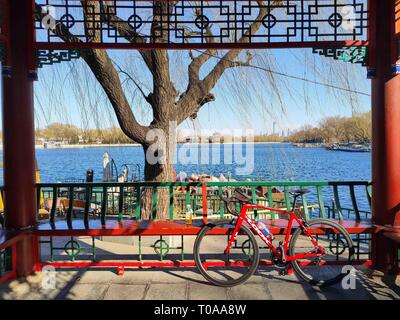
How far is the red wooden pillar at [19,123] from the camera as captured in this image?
14.1 ft

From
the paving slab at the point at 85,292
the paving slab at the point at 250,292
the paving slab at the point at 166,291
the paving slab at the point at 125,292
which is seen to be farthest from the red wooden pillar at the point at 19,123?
the paving slab at the point at 250,292

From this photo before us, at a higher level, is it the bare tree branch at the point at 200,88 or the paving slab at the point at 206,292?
the bare tree branch at the point at 200,88

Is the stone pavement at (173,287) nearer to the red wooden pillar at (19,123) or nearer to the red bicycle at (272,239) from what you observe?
the red bicycle at (272,239)

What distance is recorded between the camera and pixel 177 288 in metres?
4.15

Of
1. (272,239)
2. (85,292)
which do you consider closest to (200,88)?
(272,239)

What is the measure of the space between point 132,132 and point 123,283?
4.06 metres

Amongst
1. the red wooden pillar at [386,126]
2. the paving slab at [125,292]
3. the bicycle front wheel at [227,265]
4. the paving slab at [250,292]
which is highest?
the red wooden pillar at [386,126]

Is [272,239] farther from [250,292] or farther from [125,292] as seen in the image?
[125,292]

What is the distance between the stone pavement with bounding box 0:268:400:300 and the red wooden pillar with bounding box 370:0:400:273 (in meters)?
0.58

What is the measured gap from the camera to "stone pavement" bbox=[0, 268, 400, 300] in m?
3.95

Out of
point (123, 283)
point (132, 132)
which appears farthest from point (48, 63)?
point (132, 132)

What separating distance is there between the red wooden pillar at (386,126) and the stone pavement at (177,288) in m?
0.58

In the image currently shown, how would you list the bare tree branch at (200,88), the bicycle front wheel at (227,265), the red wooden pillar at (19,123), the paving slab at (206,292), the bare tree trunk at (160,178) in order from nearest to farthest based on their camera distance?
the paving slab at (206,292)
the bicycle front wheel at (227,265)
the red wooden pillar at (19,123)
the bare tree branch at (200,88)
the bare tree trunk at (160,178)

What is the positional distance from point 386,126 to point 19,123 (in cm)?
396
